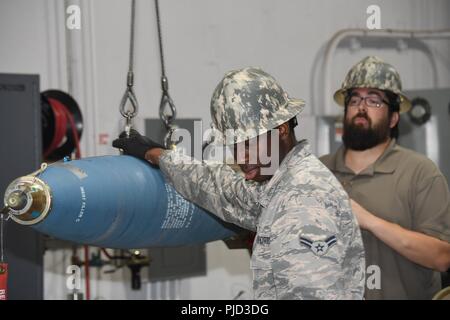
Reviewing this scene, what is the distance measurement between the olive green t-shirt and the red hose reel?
4.03 feet

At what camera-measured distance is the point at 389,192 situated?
2488 millimetres

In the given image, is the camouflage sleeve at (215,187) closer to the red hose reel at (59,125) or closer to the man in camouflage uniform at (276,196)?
the man in camouflage uniform at (276,196)

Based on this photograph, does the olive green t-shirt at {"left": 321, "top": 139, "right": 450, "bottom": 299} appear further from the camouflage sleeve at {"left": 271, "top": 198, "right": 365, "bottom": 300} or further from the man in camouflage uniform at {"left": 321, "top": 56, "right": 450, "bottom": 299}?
the camouflage sleeve at {"left": 271, "top": 198, "right": 365, "bottom": 300}

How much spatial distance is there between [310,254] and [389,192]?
1.05m

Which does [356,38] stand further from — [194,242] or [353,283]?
[353,283]

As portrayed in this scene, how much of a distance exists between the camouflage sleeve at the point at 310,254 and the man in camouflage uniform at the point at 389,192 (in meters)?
0.74

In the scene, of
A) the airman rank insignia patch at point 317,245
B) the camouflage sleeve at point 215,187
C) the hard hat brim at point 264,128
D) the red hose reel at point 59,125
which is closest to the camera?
the airman rank insignia patch at point 317,245

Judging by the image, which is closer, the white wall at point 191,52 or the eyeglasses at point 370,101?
the eyeglasses at point 370,101

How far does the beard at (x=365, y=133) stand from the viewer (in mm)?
2590

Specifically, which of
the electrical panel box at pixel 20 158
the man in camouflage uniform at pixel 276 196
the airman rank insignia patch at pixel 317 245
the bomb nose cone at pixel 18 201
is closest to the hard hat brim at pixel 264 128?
the man in camouflage uniform at pixel 276 196

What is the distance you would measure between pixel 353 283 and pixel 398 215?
0.84m
